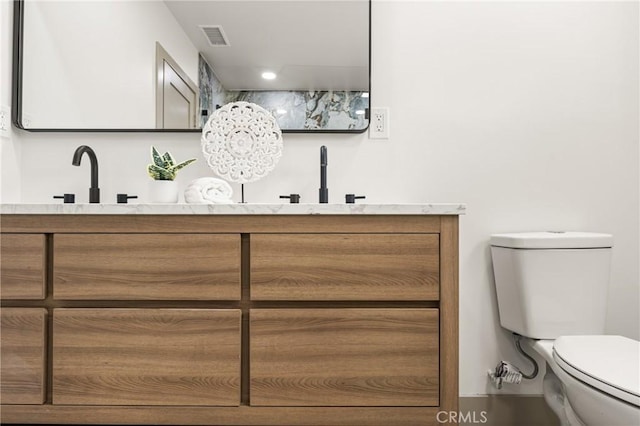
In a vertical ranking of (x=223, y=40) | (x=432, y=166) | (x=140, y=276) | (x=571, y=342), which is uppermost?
(x=223, y=40)

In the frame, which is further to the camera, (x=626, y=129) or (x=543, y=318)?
(x=626, y=129)

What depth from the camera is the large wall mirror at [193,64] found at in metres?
1.82

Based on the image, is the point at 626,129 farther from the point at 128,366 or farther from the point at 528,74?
the point at 128,366

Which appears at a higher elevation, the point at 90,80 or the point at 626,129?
the point at 90,80

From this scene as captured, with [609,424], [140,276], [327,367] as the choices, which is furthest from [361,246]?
[609,424]

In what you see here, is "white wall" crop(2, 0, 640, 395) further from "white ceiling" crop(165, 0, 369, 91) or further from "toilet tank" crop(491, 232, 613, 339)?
"toilet tank" crop(491, 232, 613, 339)

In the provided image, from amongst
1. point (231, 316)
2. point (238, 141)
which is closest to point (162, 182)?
point (238, 141)

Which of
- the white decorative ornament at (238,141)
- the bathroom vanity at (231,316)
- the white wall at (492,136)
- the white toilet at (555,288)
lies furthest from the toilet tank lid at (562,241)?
the white decorative ornament at (238,141)

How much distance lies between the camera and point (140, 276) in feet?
4.26

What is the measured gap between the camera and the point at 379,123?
1845 mm

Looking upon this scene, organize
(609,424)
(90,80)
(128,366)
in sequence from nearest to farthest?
1. (609,424)
2. (128,366)
3. (90,80)

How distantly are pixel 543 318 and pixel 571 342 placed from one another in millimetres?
246

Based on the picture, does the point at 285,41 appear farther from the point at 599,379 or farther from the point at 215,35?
the point at 599,379

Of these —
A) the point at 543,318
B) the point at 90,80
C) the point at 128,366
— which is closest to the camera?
the point at 128,366
